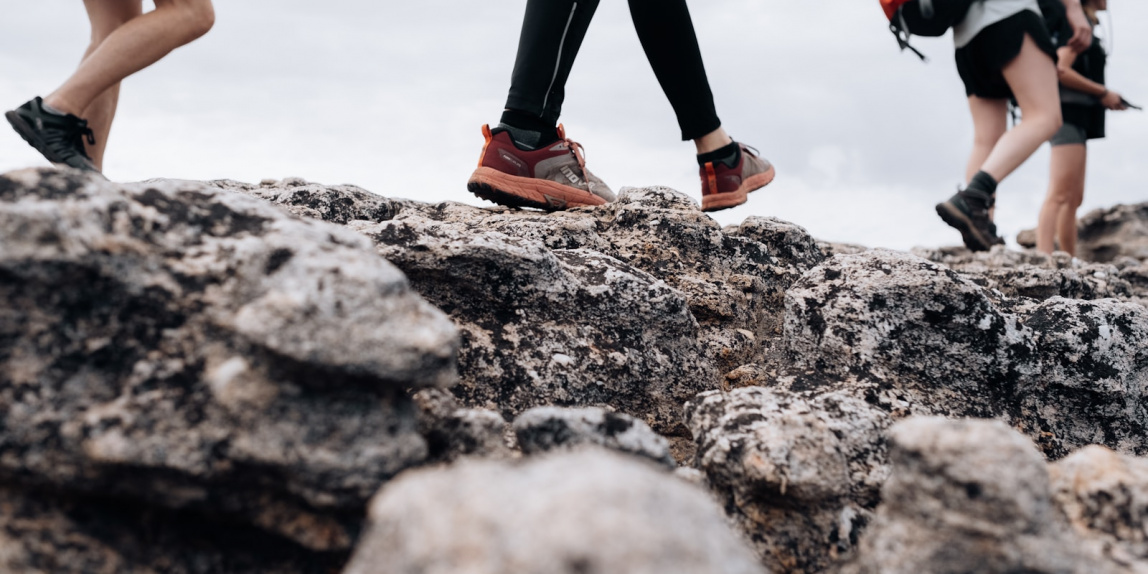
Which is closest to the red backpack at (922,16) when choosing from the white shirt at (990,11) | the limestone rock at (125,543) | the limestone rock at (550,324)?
the white shirt at (990,11)

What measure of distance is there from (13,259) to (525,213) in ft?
7.90

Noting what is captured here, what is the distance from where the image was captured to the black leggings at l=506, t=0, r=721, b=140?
362 centimetres

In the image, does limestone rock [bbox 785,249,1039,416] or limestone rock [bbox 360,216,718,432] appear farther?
limestone rock [bbox 785,249,1039,416]

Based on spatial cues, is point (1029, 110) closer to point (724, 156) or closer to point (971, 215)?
point (971, 215)

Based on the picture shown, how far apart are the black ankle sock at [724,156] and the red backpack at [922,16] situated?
92.3 inches

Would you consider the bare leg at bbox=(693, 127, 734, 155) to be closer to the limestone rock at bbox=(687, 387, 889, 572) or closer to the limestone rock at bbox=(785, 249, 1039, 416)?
the limestone rock at bbox=(785, 249, 1039, 416)

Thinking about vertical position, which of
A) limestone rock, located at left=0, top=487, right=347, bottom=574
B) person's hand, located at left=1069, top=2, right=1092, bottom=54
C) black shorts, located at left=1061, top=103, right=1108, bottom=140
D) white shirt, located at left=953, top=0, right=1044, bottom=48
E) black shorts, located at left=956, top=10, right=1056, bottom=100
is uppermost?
person's hand, located at left=1069, top=2, right=1092, bottom=54

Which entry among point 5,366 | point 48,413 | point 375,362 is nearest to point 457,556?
point 375,362

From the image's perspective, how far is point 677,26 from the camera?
3.84 m

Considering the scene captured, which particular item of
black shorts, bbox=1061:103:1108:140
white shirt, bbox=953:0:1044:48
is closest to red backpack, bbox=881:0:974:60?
white shirt, bbox=953:0:1044:48

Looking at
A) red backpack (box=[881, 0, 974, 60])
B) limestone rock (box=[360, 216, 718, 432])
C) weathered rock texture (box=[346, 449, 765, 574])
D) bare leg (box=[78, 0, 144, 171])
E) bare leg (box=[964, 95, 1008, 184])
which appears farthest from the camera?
bare leg (box=[964, 95, 1008, 184])

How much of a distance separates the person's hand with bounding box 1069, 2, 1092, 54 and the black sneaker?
225 cm

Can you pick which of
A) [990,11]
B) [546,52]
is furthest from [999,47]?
[546,52]

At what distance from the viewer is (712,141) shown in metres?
4.18
